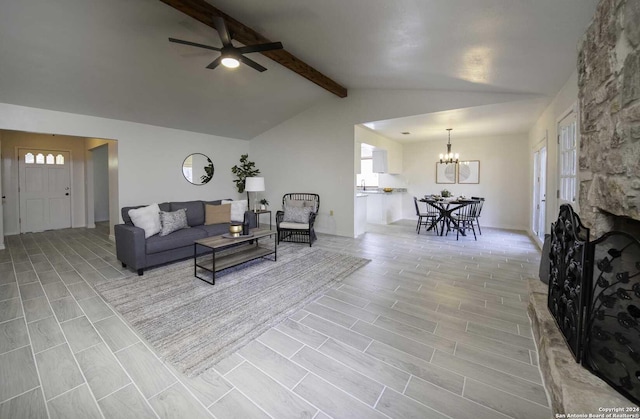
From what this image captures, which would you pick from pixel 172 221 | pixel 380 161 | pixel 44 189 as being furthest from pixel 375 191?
pixel 44 189

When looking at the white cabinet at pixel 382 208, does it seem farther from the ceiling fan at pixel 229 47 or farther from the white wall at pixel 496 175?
the ceiling fan at pixel 229 47

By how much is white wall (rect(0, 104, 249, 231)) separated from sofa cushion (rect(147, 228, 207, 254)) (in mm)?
2115

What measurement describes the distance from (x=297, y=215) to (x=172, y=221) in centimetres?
219

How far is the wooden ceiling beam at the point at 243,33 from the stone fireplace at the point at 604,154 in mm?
3223

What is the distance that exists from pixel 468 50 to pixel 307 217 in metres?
3.53

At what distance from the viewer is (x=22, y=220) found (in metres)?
6.17

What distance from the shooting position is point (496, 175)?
700 centimetres

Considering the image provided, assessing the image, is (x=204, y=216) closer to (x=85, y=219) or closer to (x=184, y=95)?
(x=184, y=95)

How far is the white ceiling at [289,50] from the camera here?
2.47 m

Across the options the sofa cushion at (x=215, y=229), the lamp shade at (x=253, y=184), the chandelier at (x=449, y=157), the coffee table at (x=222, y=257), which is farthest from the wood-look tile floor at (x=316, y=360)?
the chandelier at (x=449, y=157)

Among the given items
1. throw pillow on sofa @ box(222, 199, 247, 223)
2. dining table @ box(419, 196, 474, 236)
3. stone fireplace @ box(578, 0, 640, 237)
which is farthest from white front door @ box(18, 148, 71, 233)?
stone fireplace @ box(578, 0, 640, 237)

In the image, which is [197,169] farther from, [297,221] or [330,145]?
[330,145]

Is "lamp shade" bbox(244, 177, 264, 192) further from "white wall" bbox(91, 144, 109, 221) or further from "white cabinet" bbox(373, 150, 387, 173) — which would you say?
"white wall" bbox(91, 144, 109, 221)

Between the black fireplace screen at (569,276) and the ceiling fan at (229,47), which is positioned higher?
the ceiling fan at (229,47)
